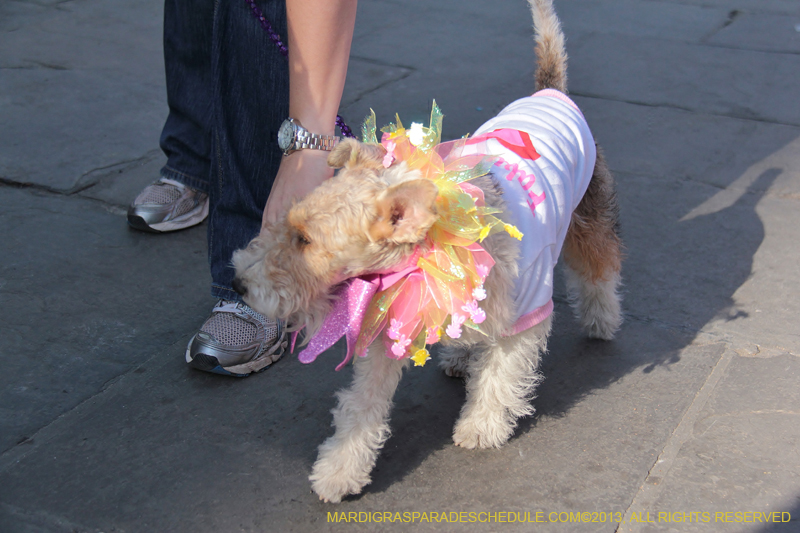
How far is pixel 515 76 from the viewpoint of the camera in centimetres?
644

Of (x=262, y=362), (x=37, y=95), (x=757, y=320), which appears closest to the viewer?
(x=262, y=362)

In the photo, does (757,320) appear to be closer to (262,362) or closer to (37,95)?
(262,362)

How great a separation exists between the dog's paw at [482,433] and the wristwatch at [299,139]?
122cm

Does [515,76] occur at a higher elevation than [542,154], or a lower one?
lower

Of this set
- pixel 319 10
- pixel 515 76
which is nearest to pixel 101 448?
pixel 319 10

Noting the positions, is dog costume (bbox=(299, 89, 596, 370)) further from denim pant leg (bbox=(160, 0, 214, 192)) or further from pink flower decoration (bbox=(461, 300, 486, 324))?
denim pant leg (bbox=(160, 0, 214, 192))

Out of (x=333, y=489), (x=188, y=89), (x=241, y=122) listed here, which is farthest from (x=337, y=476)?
(x=188, y=89)

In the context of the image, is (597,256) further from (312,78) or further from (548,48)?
(312,78)

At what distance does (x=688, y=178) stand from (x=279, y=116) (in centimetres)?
305

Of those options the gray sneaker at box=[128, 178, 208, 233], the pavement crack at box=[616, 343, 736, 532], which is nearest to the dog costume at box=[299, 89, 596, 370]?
the pavement crack at box=[616, 343, 736, 532]

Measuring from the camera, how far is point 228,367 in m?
3.05

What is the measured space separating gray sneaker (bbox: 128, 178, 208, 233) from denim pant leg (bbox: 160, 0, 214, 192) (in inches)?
2.5

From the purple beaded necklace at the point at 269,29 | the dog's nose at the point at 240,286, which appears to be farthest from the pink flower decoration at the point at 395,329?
the purple beaded necklace at the point at 269,29

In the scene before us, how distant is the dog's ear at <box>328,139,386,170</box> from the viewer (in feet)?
7.39
